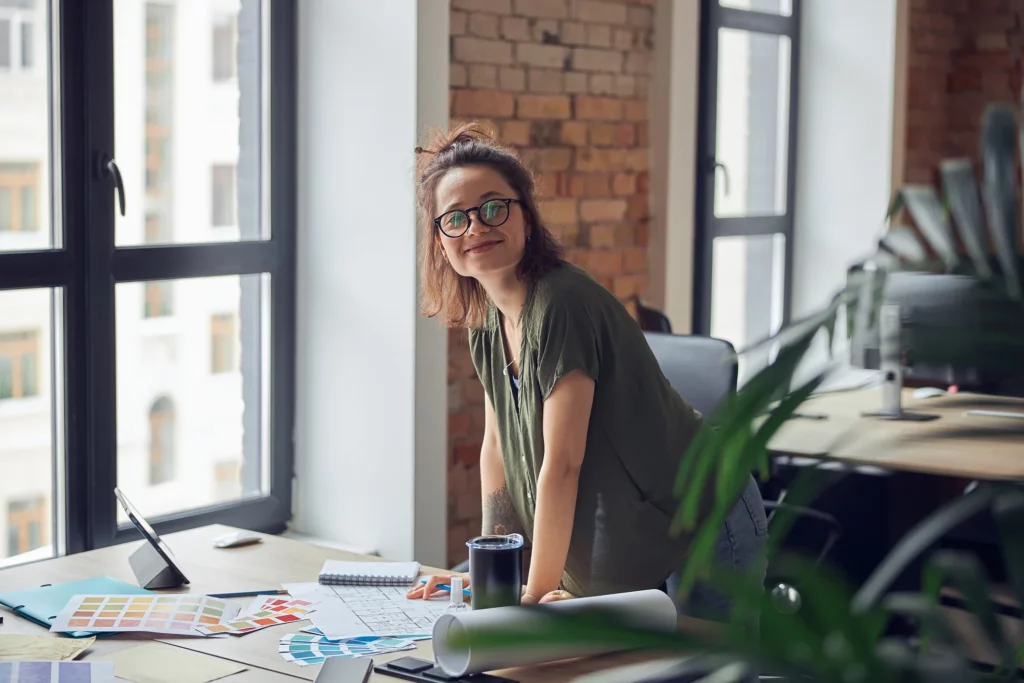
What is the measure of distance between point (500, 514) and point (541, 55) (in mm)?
1725

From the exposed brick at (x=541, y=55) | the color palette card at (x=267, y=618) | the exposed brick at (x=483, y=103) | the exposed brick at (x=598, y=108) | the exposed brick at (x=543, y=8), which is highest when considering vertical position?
the exposed brick at (x=543, y=8)

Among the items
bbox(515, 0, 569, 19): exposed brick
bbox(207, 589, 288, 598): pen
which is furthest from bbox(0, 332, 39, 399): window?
bbox(515, 0, 569, 19): exposed brick

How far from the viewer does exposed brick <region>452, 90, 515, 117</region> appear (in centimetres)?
327

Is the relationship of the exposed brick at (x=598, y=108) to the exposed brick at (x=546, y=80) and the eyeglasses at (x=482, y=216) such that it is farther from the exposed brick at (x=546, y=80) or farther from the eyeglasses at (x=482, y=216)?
the eyeglasses at (x=482, y=216)

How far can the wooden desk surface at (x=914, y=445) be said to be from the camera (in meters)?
2.94

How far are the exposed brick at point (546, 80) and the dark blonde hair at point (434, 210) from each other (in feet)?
4.22

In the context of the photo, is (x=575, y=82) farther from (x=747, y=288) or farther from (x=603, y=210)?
(x=747, y=288)

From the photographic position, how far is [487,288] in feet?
7.30

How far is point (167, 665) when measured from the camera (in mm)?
1782

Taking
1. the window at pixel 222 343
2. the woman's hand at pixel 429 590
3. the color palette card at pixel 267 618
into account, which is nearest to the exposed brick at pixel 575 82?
the window at pixel 222 343

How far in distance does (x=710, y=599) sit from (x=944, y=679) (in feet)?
4.84

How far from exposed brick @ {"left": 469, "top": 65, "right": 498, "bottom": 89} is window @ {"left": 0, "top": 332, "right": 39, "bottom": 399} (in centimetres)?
132

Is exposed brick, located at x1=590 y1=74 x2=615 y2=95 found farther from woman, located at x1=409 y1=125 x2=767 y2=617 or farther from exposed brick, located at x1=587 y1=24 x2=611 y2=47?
woman, located at x1=409 y1=125 x2=767 y2=617

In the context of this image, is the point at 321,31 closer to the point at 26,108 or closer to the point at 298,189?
the point at 298,189
